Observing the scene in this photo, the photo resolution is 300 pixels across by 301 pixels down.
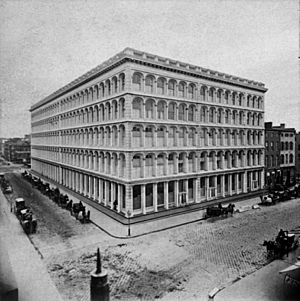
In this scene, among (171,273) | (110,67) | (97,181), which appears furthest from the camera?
(97,181)

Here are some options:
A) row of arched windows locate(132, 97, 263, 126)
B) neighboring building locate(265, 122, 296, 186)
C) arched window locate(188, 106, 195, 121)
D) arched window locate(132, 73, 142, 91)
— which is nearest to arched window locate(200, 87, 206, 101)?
row of arched windows locate(132, 97, 263, 126)

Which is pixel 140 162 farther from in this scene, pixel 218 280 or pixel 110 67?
pixel 218 280

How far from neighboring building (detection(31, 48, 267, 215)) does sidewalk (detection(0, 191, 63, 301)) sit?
27.8ft

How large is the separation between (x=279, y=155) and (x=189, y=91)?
2261 cm

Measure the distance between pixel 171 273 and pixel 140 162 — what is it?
11.7 meters

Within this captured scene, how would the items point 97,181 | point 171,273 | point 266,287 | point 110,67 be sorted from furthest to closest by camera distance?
1. point 97,181
2. point 110,67
3. point 171,273
4. point 266,287

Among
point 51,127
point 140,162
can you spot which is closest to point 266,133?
point 140,162

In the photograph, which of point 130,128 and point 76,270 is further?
point 130,128

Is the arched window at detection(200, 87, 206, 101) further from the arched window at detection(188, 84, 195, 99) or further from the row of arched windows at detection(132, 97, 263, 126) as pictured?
the arched window at detection(188, 84, 195, 99)

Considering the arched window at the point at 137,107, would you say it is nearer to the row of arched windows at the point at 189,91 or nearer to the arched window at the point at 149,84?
the row of arched windows at the point at 189,91

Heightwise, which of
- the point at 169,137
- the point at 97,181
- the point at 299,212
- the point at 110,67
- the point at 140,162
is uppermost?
the point at 110,67

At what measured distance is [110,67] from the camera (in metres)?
23.3

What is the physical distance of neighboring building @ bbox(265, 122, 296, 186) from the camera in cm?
3859

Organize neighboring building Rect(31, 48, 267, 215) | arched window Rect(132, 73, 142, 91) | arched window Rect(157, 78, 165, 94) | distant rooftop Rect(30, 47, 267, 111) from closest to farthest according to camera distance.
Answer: distant rooftop Rect(30, 47, 267, 111)
arched window Rect(132, 73, 142, 91)
neighboring building Rect(31, 48, 267, 215)
arched window Rect(157, 78, 165, 94)
